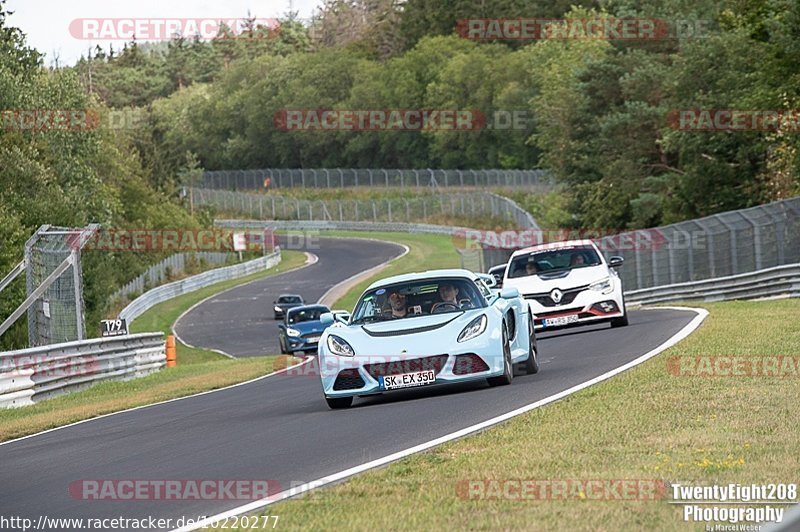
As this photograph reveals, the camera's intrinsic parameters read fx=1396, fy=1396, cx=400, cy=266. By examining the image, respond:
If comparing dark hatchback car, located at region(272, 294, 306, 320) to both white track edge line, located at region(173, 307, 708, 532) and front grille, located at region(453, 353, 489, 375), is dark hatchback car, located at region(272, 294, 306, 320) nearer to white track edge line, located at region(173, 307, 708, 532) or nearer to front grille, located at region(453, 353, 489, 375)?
white track edge line, located at region(173, 307, 708, 532)

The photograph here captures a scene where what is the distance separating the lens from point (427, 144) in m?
139

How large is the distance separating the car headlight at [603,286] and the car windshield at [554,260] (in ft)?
2.03

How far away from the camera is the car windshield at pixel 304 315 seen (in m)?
38.8

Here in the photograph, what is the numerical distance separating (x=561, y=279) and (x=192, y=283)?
53.9m

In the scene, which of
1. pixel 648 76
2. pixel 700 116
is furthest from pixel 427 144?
pixel 700 116

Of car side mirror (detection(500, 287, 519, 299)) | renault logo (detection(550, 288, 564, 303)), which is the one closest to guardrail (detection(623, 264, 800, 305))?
renault logo (detection(550, 288, 564, 303))

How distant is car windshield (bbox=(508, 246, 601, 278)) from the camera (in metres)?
24.0

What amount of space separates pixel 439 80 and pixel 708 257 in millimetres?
105783

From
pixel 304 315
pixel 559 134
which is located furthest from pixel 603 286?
pixel 559 134

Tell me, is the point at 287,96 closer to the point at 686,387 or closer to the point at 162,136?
the point at 162,136

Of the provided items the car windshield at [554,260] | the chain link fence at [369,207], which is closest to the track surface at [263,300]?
the chain link fence at [369,207]
